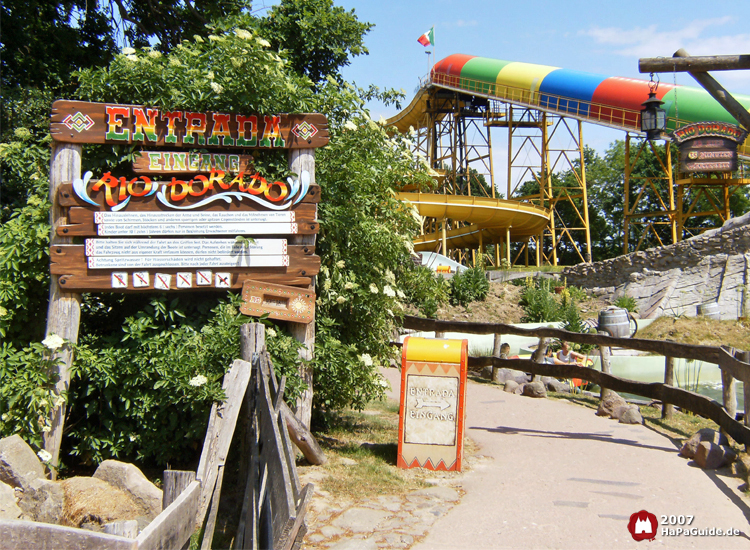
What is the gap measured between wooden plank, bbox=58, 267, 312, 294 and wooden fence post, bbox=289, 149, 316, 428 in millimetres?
191

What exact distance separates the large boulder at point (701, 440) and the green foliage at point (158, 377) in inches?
154

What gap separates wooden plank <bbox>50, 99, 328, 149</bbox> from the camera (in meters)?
5.55

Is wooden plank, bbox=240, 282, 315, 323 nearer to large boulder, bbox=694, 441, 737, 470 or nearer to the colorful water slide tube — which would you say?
large boulder, bbox=694, 441, 737, 470

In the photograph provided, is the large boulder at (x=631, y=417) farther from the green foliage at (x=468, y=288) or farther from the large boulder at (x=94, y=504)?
the green foliage at (x=468, y=288)

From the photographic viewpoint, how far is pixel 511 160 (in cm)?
3288

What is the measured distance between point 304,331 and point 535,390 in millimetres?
4907

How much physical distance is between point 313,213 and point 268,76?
1.32m

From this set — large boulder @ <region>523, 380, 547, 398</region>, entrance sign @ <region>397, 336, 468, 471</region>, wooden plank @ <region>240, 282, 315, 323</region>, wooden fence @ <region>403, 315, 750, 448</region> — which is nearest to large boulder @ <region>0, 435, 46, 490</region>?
wooden plank @ <region>240, 282, 315, 323</region>

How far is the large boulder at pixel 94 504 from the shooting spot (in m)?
4.28

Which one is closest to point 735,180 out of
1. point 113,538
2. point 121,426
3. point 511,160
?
point 511,160

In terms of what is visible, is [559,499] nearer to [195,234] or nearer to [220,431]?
[220,431]

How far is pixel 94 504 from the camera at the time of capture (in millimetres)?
4355

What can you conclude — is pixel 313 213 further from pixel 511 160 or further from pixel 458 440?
pixel 511 160

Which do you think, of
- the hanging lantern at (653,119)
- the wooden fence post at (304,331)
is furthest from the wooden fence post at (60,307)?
the hanging lantern at (653,119)
